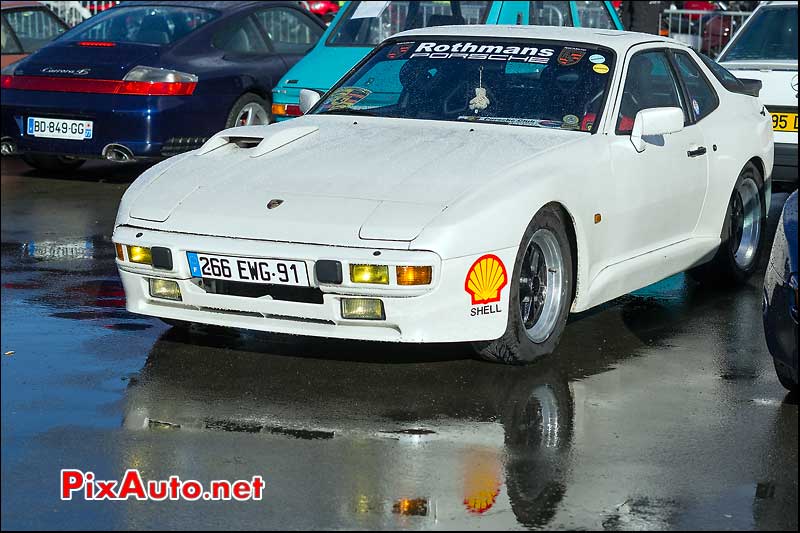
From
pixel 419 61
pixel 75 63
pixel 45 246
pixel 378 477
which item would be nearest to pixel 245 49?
pixel 75 63

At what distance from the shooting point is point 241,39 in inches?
497

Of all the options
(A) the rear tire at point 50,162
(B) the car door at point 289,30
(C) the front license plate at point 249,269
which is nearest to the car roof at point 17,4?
(A) the rear tire at point 50,162

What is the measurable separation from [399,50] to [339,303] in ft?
7.37

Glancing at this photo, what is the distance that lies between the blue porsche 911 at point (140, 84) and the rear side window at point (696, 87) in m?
4.82

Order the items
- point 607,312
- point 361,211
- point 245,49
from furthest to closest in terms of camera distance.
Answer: point 245,49
point 607,312
point 361,211

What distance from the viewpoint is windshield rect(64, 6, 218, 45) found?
12.2 m

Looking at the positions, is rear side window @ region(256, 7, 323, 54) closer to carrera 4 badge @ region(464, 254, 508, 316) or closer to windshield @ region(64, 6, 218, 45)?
windshield @ region(64, 6, 218, 45)

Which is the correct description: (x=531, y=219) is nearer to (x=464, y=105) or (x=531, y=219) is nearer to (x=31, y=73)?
(x=464, y=105)

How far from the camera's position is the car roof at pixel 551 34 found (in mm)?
7191

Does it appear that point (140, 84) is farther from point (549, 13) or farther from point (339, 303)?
point (339, 303)

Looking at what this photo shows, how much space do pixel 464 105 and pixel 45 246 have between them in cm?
333

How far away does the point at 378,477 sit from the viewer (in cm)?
470

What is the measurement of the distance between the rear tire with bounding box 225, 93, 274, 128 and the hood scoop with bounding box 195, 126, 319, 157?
524 centimetres

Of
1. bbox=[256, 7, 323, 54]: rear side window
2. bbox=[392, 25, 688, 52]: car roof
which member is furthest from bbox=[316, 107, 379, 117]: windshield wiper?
bbox=[256, 7, 323, 54]: rear side window
